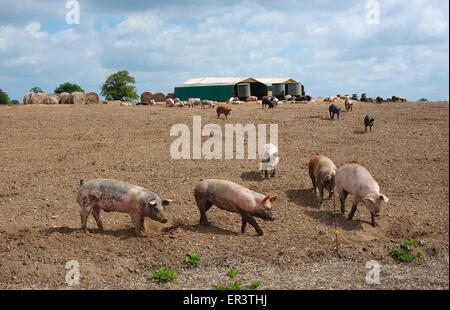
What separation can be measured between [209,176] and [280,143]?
5.30m

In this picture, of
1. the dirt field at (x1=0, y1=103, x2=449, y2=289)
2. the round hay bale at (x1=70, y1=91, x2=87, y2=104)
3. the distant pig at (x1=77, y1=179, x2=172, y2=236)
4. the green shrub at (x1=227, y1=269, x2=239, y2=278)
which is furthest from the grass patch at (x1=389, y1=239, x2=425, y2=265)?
the round hay bale at (x1=70, y1=91, x2=87, y2=104)

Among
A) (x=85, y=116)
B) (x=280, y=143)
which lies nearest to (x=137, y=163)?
(x=280, y=143)

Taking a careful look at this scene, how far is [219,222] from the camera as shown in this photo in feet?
33.7

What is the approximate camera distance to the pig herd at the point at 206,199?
9.09m

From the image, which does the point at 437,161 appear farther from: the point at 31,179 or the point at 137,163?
the point at 31,179

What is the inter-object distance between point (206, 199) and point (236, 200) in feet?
2.46

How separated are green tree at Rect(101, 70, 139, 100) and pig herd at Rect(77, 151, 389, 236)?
62.2m

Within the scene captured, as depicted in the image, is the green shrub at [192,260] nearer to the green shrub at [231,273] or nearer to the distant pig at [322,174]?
the green shrub at [231,273]

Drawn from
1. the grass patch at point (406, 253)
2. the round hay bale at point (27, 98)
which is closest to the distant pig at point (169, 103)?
the round hay bale at point (27, 98)

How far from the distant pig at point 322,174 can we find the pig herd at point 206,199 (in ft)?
1.63

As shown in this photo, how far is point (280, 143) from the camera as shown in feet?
60.2

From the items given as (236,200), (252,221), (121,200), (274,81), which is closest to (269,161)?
(236,200)

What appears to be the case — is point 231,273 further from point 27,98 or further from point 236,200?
point 27,98

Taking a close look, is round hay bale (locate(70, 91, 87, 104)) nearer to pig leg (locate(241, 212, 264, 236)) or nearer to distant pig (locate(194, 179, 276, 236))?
distant pig (locate(194, 179, 276, 236))
